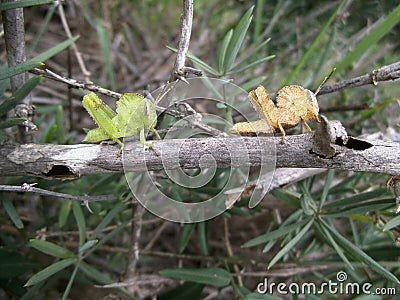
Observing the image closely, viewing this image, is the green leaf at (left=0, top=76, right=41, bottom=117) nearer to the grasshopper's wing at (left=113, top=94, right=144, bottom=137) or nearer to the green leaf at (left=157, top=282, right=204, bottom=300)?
the grasshopper's wing at (left=113, top=94, right=144, bottom=137)

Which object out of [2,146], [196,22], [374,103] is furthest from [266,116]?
[196,22]

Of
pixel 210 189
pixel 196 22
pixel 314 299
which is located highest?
pixel 196 22

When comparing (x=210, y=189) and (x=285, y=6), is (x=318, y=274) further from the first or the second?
(x=285, y=6)

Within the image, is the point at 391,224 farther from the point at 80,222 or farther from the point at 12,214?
the point at 12,214

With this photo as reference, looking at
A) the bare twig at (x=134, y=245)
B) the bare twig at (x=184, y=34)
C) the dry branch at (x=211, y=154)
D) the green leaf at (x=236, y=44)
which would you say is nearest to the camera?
the dry branch at (x=211, y=154)

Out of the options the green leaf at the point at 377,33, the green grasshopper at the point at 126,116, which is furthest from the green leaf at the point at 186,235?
the green leaf at the point at 377,33

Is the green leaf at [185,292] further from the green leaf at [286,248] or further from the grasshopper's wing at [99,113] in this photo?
the grasshopper's wing at [99,113]

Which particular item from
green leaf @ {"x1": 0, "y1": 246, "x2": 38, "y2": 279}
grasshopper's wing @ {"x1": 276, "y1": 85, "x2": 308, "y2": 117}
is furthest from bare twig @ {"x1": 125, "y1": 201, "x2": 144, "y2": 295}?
grasshopper's wing @ {"x1": 276, "y1": 85, "x2": 308, "y2": 117}
